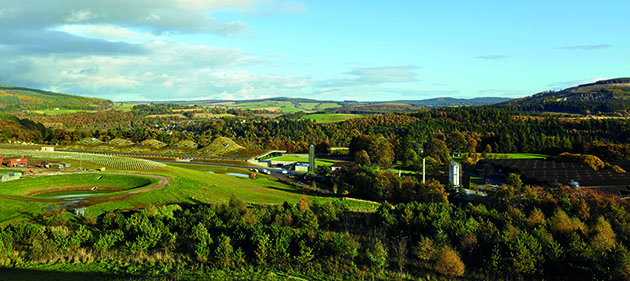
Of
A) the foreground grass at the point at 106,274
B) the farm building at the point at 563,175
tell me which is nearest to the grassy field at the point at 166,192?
the foreground grass at the point at 106,274

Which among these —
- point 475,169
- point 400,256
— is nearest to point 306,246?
point 400,256

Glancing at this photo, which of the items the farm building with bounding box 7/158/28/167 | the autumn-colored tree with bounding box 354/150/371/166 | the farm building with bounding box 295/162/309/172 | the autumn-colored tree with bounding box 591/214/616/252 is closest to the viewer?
the autumn-colored tree with bounding box 591/214/616/252

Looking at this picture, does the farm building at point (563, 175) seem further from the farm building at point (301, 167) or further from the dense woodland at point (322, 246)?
the farm building at point (301, 167)

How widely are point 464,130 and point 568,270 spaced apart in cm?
16444

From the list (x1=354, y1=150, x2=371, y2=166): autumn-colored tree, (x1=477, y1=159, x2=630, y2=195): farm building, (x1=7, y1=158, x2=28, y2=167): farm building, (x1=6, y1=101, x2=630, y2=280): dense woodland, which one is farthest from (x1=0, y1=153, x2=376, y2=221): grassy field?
(x1=477, y1=159, x2=630, y2=195): farm building

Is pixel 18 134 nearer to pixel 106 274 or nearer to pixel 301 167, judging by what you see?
pixel 301 167

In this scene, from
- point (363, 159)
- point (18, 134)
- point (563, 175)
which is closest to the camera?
point (563, 175)

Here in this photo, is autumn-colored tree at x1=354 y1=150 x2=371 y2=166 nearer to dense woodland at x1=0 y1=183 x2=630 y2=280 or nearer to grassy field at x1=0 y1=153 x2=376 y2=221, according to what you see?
grassy field at x1=0 y1=153 x2=376 y2=221

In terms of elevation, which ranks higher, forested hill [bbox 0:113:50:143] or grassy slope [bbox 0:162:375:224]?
forested hill [bbox 0:113:50:143]

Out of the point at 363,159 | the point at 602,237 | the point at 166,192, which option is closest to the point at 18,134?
the point at 363,159

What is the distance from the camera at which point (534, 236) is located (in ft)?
125

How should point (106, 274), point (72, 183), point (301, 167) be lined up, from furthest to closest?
point (301, 167)
point (72, 183)
point (106, 274)

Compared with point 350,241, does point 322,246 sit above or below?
below

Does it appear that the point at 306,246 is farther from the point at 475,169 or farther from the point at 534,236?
the point at 475,169
